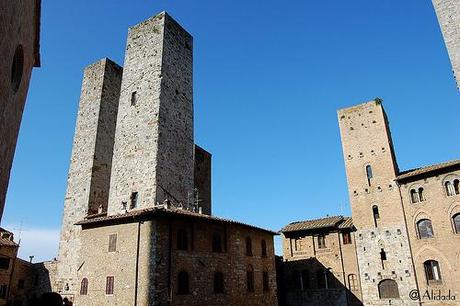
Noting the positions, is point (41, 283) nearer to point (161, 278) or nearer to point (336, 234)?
point (161, 278)

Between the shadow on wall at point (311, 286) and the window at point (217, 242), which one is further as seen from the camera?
the shadow on wall at point (311, 286)

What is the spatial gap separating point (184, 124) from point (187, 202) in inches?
236

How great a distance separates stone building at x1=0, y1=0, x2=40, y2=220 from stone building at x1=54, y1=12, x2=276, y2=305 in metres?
10.2

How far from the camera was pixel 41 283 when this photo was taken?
29000 mm

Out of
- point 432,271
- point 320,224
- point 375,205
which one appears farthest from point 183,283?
point 432,271

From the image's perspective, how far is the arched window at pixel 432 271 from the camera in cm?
2530

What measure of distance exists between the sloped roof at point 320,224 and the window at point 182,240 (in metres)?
15.4

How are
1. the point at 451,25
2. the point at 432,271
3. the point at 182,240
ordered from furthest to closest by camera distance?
the point at 432,271 → the point at 451,25 → the point at 182,240

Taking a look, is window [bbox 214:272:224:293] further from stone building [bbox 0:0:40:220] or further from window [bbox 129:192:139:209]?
stone building [bbox 0:0:40:220]

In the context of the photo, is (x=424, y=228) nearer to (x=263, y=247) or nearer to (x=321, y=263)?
(x=321, y=263)

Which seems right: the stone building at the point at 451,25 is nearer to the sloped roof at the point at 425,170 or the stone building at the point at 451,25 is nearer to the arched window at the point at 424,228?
the sloped roof at the point at 425,170

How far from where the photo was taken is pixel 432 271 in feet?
84.0

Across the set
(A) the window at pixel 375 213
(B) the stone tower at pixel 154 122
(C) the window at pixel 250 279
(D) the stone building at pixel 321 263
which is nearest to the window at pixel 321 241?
(D) the stone building at pixel 321 263

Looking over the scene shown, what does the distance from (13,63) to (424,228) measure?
91.4 ft
